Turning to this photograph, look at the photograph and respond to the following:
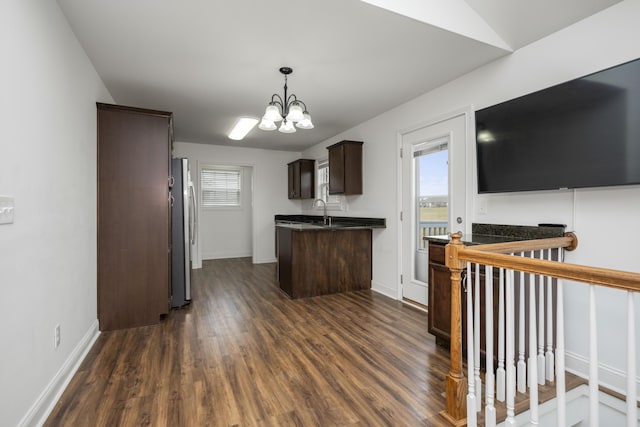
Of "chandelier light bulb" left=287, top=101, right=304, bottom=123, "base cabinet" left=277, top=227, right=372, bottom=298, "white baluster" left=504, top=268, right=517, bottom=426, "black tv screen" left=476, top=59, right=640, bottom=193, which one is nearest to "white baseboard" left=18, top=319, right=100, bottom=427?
"base cabinet" left=277, top=227, right=372, bottom=298

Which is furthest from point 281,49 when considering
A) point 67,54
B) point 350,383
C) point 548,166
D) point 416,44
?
point 350,383

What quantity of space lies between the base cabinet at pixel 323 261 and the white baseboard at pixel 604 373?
2451 mm

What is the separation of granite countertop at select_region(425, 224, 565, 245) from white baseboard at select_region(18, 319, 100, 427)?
274 cm

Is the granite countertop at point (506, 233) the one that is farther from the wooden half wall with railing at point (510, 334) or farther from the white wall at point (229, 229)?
the white wall at point (229, 229)

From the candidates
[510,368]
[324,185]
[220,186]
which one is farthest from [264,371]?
[220,186]

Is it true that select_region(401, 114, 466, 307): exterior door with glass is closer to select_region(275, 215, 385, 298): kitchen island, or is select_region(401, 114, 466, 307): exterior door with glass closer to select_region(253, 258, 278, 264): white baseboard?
select_region(275, 215, 385, 298): kitchen island

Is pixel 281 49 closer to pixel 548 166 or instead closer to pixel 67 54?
pixel 67 54

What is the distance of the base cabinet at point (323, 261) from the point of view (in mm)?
3932

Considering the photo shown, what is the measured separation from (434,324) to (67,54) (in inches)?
135

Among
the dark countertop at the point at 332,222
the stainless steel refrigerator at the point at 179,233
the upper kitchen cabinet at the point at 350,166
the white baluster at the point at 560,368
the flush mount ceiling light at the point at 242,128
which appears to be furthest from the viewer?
the upper kitchen cabinet at the point at 350,166

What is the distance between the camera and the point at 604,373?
1988mm

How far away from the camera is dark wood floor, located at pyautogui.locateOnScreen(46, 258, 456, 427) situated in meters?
1.71

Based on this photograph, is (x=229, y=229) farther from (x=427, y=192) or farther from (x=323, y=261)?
(x=427, y=192)

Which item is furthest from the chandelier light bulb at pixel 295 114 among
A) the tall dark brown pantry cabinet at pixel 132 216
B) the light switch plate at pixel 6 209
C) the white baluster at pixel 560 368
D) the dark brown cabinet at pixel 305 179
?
the dark brown cabinet at pixel 305 179
